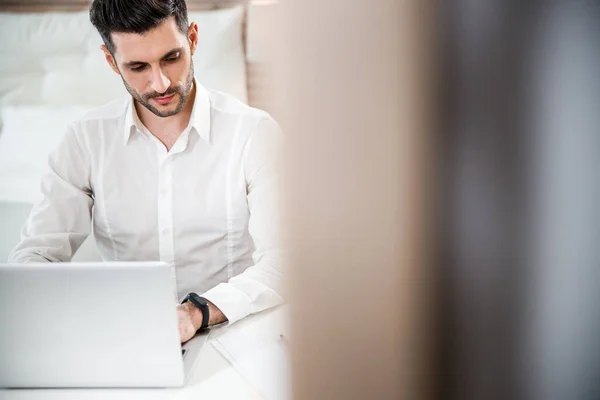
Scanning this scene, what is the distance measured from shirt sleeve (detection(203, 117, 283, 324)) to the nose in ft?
0.84

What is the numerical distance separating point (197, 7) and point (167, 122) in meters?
0.41

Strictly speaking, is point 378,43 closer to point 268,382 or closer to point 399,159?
point 399,159

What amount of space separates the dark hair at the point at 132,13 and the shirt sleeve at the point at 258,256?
343 millimetres

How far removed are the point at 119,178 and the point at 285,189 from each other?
1.33 metres

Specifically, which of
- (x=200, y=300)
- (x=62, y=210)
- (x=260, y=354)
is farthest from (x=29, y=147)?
(x=260, y=354)

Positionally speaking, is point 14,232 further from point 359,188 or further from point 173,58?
point 359,188

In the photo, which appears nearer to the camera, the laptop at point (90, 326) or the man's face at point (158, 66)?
the laptop at point (90, 326)

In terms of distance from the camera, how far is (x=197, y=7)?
5.23ft

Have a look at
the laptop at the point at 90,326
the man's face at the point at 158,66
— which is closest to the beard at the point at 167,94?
the man's face at the point at 158,66

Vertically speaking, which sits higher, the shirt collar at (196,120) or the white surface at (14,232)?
the shirt collar at (196,120)

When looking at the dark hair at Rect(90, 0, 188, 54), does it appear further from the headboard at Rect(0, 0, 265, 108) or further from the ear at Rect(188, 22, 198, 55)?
the headboard at Rect(0, 0, 265, 108)

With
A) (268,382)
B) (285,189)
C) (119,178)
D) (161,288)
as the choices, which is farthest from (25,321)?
(119,178)

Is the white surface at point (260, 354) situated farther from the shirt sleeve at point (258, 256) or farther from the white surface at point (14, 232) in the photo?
the white surface at point (14, 232)

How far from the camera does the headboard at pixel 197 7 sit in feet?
5.12
